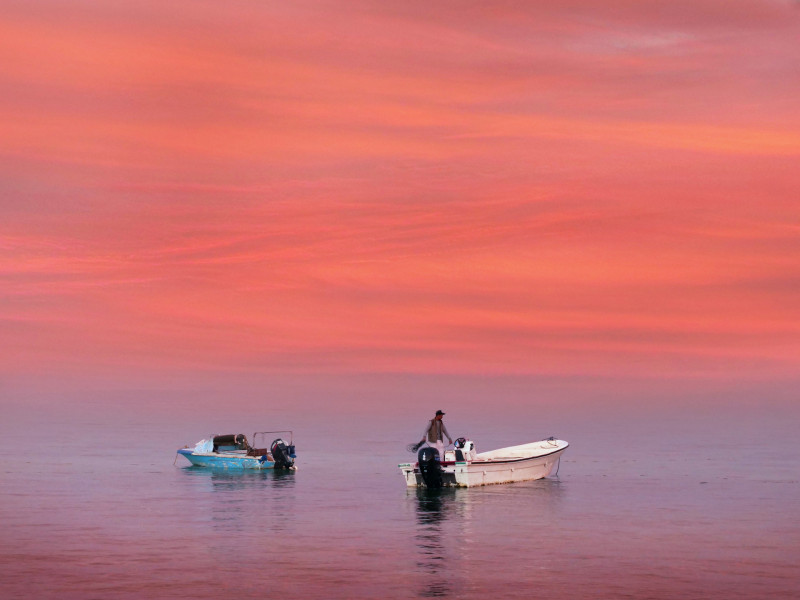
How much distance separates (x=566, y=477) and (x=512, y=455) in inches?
372

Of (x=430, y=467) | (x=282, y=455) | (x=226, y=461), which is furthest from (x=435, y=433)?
(x=226, y=461)

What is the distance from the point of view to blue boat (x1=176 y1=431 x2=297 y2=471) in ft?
265

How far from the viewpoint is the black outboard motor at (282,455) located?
8044 cm

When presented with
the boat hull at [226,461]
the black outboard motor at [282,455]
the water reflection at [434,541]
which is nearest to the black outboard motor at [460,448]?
the water reflection at [434,541]

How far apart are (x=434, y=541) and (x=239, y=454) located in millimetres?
43952

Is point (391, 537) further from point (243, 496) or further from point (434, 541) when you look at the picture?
point (243, 496)

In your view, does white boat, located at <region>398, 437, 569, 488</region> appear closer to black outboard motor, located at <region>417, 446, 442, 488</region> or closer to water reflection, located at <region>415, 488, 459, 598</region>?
black outboard motor, located at <region>417, 446, 442, 488</region>

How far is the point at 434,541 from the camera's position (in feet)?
134

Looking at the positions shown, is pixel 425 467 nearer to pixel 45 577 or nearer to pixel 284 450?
pixel 284 450

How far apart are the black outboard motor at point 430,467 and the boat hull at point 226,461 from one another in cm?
2395

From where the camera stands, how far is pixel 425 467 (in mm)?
59250

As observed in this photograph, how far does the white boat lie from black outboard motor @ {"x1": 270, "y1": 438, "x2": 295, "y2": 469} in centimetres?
1829

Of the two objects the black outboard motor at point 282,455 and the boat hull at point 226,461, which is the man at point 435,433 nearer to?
the black outboard motor at point 282,455

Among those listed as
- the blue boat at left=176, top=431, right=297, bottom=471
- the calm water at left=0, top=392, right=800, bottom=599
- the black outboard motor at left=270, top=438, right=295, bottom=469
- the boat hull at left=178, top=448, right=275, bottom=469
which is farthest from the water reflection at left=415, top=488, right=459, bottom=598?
the boat hull at left=178, top=448, right=275, bottom=469
